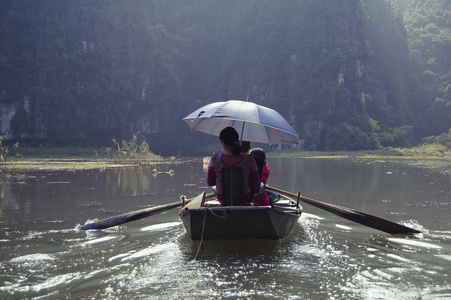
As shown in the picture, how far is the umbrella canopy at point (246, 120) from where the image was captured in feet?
18.4

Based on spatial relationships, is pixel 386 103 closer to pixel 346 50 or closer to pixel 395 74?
pixel 395 74

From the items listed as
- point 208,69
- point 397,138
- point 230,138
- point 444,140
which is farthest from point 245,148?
point 208,69

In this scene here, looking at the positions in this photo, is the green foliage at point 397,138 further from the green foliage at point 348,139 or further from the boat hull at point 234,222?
the boat hull at point 234,222

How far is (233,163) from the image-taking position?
5195mm

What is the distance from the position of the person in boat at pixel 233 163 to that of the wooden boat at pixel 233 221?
1.19 ft

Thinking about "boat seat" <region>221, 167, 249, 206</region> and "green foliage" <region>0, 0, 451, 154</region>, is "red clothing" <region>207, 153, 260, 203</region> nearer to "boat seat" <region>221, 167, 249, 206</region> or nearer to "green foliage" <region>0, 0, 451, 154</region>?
"boat seat" <region>221, 167, 249, 206</region>

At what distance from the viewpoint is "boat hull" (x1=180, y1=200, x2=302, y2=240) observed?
502 cm

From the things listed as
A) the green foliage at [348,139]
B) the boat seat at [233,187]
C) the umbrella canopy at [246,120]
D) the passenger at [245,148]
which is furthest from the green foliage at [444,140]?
the boat seat at [233,187]

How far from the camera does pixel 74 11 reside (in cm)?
6009

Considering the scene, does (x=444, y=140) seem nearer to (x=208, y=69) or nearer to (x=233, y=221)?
(x=208, y=69)

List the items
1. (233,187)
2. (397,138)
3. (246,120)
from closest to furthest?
(233,187)
(246,120)
(397,138)

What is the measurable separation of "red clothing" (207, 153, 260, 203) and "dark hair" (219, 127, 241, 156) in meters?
0.11

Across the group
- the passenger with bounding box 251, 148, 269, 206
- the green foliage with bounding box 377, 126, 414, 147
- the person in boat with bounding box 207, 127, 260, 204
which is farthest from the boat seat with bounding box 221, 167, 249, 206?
the green foliage with bounding box 377, 126, 414, 147

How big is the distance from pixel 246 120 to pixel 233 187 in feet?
2.97
